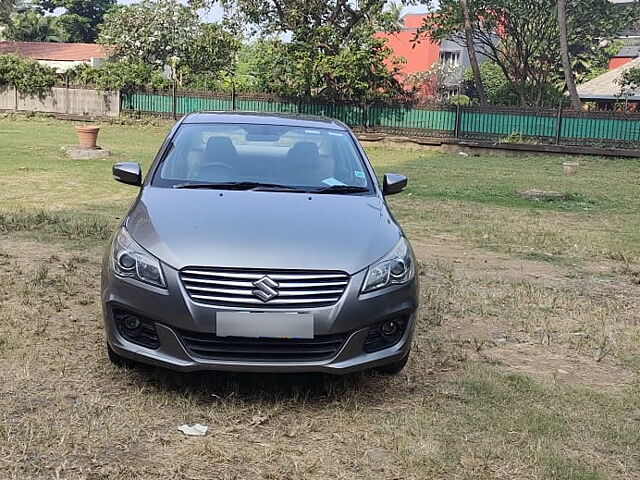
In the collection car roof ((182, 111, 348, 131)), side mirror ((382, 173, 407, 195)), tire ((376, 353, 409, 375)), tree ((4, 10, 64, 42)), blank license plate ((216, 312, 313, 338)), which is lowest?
tire ((376, 353, 409, 375))

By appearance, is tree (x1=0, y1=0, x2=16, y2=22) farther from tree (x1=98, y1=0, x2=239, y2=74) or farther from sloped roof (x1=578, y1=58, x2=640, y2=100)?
sloped roof (x1=578, y1=58, x2=640, y2=100)

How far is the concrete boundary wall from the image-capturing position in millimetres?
29969

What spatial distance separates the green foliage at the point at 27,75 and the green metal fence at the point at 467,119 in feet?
17.6

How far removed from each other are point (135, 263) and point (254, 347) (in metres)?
0.73

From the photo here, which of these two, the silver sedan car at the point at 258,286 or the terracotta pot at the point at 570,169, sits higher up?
the silver sedan car at the point at 258,286

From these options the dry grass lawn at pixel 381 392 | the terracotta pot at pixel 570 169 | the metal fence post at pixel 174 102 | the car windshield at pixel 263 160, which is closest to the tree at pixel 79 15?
the metal fence post at pixel 174 102

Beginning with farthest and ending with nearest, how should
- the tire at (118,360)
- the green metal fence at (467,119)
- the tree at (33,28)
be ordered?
the tree at (33,28) → the green metal fence at (467,119) → the tire at (118,360)

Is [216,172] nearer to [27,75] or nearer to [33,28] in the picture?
[27,75]

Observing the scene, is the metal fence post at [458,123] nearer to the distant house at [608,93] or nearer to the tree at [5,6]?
the distant house at [608,93]

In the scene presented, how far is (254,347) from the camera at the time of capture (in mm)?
3711

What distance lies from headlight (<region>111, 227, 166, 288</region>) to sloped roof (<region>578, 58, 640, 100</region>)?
3199cm

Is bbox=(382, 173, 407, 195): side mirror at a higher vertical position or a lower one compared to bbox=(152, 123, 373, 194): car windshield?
lower

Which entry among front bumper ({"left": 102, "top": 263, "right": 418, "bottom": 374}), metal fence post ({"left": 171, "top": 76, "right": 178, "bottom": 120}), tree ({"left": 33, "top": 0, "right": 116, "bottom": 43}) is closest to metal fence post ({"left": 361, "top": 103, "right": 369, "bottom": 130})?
metal fence post ({"left": 171, "top": 76, "right": 178, "bottom": 120})

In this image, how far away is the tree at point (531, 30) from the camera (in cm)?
3023
